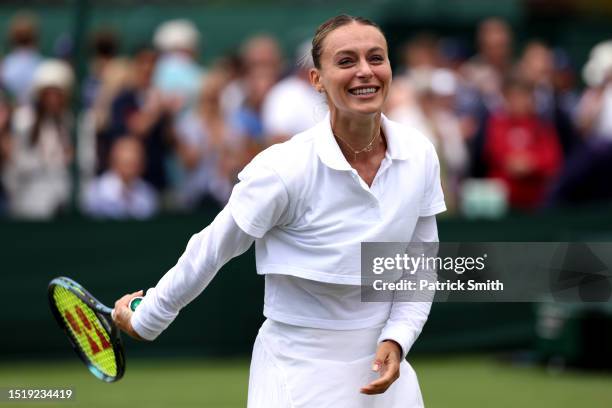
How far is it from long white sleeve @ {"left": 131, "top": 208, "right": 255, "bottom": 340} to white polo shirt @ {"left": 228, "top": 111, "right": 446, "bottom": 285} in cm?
7

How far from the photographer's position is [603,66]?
478 inches

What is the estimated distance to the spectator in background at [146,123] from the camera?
10.2 meters

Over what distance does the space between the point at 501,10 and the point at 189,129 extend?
5.71m

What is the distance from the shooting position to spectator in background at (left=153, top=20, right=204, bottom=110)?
36.4 feet

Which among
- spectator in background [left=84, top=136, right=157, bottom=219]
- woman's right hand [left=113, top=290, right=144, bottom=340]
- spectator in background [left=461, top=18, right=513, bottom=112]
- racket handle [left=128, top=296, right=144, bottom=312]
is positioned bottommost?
spectator in background [left=84, top=136, right=157, bottom=219]

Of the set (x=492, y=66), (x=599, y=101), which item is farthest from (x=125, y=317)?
(x=492, y=66)

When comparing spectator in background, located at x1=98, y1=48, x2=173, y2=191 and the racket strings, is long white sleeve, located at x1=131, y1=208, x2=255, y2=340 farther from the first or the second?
spectator in background, located at x1=98, y1=48, x2=173, y2=191

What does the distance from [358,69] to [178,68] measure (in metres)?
7.39

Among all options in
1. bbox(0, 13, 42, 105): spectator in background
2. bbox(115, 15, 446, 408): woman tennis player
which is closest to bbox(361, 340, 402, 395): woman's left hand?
bbox(115, 15, 446, 408): woman tennis player

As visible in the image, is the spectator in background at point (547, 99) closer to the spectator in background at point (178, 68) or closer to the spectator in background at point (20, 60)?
the spectator in background at point (178, 68)

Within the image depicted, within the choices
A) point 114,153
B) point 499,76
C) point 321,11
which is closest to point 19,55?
point 114,153

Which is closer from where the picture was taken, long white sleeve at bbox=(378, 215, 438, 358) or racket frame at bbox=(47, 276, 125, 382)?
long white sleeve at bbox=(378, 215, 438, 358)

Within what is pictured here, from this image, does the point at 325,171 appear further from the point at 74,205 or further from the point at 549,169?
the point at 549,169

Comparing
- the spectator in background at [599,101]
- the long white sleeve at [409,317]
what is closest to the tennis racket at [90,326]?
the long white sleeve at [409,317]
